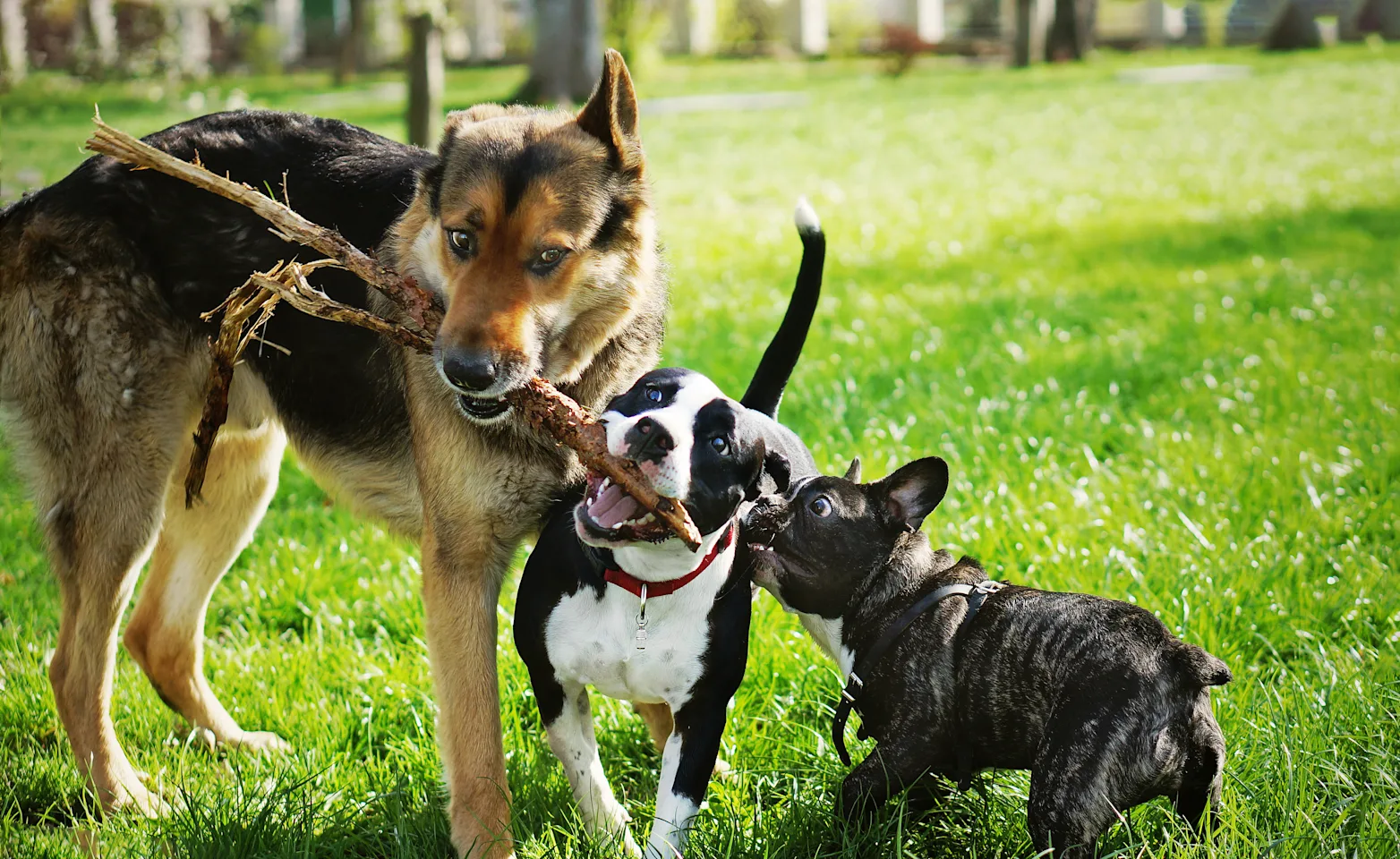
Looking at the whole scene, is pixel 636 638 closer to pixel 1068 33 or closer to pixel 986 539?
pixel 986 539

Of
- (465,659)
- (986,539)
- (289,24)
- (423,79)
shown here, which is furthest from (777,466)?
(289,24)

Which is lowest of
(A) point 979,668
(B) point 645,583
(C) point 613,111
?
(A) point 979,668

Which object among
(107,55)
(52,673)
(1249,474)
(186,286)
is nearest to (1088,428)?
(1249,474)

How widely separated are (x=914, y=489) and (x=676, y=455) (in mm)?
758

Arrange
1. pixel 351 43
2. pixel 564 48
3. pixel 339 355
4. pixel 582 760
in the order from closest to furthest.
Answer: pixel 582 760 < pixel 339 355 < pixel 564 48 < pixel 351 43

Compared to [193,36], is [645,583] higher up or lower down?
lower down

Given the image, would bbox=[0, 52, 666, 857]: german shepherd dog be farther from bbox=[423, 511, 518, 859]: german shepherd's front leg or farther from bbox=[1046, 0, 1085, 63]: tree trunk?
bbox=[1046, 0, 1085, 63]: tree trunk

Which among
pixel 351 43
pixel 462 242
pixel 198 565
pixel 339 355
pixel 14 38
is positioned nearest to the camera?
pixel 462 242

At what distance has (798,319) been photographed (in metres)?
4.11

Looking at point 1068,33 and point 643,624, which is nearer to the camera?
point 643,624

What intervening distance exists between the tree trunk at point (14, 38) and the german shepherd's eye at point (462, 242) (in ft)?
59.9

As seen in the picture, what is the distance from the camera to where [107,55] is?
22.6 metres

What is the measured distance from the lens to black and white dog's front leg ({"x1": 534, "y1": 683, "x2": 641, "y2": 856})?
3.30m

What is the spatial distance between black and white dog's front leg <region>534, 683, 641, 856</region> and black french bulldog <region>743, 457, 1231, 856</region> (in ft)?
1.94
